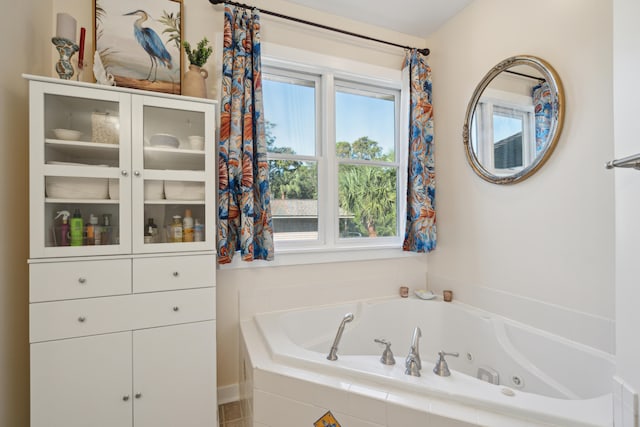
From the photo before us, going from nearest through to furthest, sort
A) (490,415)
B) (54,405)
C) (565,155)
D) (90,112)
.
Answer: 1. (490,415)
2. (54,405)
3. (90,112)
4. (565,155)

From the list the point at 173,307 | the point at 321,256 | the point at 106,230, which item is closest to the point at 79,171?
the point at 106,230

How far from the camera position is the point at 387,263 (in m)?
2.30

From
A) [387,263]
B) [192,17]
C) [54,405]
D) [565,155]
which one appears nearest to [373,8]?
[192,17]

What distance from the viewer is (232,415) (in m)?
1.71

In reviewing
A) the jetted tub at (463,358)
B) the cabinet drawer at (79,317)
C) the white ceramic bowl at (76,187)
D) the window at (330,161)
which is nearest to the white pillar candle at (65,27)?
the white ceramic bowl at (76,187)

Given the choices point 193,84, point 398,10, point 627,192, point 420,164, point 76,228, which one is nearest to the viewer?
point 627,192

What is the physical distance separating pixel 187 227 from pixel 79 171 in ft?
1.71

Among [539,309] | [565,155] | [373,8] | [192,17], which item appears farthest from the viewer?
[373,8]

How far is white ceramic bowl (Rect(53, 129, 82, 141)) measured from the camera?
1280 millimetres

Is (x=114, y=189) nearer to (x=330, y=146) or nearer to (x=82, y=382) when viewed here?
(x=82, y=382)

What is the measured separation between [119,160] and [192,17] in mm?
1085

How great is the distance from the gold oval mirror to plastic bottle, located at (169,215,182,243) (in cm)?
191

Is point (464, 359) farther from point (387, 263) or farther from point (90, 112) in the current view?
point (90, 112)

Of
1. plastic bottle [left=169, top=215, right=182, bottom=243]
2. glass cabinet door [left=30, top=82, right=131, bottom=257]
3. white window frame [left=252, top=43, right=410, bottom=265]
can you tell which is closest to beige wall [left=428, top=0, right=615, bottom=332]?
white window frame [left=252, top=43, right=410, bottom=265]
